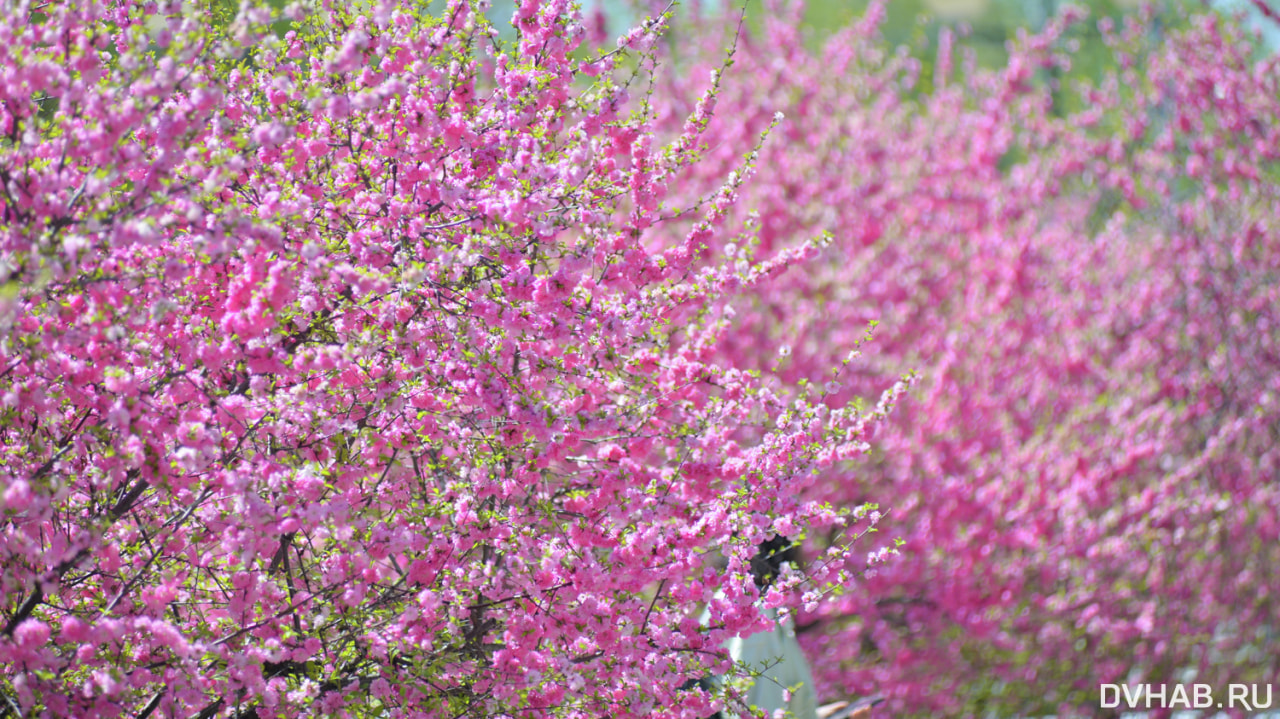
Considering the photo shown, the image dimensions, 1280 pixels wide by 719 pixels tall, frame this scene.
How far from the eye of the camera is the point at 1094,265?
11.9 meters

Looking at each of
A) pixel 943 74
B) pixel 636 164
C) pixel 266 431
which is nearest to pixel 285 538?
pixel 266 431

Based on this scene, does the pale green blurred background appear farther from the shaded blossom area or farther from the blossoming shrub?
the shaded blossom area

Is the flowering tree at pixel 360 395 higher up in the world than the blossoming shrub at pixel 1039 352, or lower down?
lower down

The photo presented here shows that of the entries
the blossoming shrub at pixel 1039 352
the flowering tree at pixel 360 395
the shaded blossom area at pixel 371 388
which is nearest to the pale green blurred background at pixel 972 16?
the blossoming shrub at pixel 1039 352

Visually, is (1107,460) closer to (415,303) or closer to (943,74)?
(415,303)

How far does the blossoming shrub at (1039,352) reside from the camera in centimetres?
763

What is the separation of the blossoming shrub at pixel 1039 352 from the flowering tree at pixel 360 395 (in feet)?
9.22

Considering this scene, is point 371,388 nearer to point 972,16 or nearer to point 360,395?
point 360,395

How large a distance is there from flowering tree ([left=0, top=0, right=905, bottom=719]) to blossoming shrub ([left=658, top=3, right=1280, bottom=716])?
2.81 meters

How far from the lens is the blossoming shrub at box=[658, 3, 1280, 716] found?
301 inches

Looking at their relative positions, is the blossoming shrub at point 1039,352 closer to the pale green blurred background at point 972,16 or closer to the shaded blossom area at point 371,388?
the shaded blossom area at point 371,388

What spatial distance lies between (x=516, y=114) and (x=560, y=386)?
0.97 metres

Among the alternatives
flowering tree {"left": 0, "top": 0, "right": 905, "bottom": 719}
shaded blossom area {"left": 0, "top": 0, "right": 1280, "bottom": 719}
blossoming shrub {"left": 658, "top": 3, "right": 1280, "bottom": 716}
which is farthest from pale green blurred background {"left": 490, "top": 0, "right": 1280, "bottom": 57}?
flowering tree {"left": 0, "top": 0, "right": 905, "bottom": 719}

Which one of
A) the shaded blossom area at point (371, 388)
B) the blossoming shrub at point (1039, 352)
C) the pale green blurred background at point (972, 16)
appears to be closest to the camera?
the shaded blossom area at point (371, 388)
